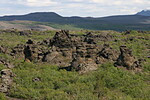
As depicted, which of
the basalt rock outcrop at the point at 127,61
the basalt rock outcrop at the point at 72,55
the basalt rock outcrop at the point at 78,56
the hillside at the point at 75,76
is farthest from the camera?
the basalt rock outcrop at the point at 72,55

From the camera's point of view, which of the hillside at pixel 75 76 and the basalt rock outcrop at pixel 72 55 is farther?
the basalt rock outcrop at pixel 72 55

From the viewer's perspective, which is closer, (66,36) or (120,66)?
(120,66)

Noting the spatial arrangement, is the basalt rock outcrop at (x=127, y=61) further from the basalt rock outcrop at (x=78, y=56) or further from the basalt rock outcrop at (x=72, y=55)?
the basalt rock outcrop at (x=72, y=55)

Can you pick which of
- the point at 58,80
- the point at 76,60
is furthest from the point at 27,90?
the point at 76,60

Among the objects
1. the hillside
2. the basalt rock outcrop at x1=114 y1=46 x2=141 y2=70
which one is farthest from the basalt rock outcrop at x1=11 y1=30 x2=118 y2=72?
the basalt rock outcrop at x1=114 y1=46 x2=141 y2=70

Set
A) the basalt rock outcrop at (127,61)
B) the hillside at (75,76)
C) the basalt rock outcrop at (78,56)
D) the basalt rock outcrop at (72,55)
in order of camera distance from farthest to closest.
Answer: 1. the basalt rock outcrop at (72,55)
2. the basalt rock outcrop at (127,61)
3. the basalt rock outcrop at (78,56)
4. the hillside at (75,76)

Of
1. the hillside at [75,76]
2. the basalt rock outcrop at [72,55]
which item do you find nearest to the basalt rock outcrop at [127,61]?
the hillside at [75,76]

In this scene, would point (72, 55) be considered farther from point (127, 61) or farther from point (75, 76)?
point (75, 76)

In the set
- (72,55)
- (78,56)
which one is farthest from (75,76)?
(72,55)

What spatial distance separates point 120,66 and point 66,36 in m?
24.2

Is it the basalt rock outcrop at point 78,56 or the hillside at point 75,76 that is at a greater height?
the basalt rock outcrop at point 78,56

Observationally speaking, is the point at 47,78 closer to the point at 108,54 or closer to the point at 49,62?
the point at 49,62

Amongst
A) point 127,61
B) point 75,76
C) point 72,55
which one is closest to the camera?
point 75,76

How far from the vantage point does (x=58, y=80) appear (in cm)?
4191
